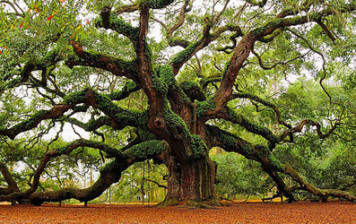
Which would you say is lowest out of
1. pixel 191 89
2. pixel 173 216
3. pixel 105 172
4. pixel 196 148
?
pixel 173 216

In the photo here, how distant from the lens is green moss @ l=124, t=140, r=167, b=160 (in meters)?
9.32

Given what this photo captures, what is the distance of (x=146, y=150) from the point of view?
9.37 meters

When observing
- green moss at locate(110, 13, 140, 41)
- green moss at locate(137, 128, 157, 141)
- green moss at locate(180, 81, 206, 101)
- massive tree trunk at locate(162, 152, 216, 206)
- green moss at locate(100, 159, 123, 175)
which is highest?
green moss at locate(110, 13, 140, 41)

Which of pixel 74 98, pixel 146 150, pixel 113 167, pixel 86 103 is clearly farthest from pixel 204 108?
pixel 74 98

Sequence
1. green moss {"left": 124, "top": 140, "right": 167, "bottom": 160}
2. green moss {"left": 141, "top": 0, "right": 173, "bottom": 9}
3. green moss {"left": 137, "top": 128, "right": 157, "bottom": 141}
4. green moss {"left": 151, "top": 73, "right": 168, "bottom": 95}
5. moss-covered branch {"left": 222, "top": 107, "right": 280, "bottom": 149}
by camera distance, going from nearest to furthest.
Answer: green moss {"left": 141, "top": 0, "right": 173, "bottom": 9} < green moss {"left": 151, "top": 73, "right": 168, "bottom": 95} < green moss {"left": 124, "top": 140, "right": 167, "bottom": 160} < green moss {"left": 137, "top": 128, "right": 157, "bottom": 141} < moss-covered branch {"left": 222, "top": 107, "right": 280, "bottom": 149}

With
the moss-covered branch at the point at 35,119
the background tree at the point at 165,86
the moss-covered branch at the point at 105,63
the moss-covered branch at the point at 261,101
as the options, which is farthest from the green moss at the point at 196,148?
the moss-covered branch at the point at 35,119

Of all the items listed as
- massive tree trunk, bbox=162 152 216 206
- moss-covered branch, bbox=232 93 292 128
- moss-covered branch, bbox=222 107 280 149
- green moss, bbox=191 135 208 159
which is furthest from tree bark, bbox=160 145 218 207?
moss-covered branch, bbox=232 93 292 128

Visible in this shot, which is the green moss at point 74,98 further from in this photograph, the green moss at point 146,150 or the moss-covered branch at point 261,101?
the moss-covered branch at point 261,101

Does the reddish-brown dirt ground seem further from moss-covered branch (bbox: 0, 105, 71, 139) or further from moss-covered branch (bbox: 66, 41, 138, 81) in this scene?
moss-covered branch (bbox: 66, 41, 138, 81)

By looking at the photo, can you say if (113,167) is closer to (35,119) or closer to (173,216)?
(35,119)

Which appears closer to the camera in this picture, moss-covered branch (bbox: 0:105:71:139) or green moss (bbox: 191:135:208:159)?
moss-covered branch (bbox: 0:105:71:139)

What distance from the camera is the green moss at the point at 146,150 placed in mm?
9320

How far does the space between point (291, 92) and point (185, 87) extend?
537 cm

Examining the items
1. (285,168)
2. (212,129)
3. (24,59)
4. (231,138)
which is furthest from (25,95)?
(285,168)
